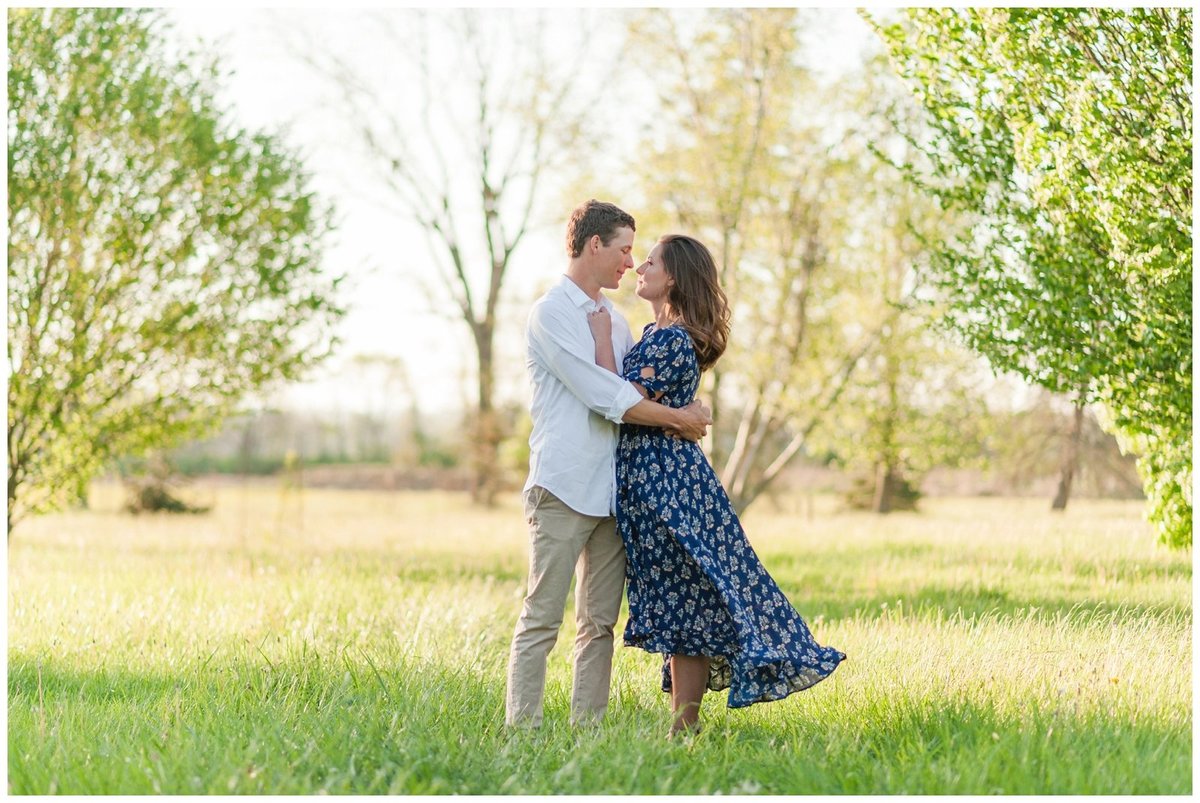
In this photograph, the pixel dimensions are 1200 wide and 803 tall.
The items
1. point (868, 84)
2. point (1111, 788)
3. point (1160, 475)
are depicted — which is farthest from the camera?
point (868, 84)

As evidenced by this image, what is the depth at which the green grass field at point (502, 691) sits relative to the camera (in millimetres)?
3566

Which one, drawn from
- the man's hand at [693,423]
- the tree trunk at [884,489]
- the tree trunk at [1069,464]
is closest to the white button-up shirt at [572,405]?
the man's hand at [693,423]

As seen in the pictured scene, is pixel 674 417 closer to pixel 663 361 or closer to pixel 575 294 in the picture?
pixel 663 361

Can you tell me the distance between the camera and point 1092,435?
1839 centimetres

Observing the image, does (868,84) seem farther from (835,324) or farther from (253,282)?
(253,282)

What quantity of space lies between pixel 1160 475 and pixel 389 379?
106 feet

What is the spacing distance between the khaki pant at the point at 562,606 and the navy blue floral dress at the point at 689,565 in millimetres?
108

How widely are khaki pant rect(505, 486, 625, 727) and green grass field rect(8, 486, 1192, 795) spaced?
136 mm

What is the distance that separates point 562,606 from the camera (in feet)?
14.3

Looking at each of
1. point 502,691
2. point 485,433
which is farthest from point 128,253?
point 485,433

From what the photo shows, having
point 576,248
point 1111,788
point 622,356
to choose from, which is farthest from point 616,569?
point 1111,788

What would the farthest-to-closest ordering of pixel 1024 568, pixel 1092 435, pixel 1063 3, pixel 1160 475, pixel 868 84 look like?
1. pixel 1092 435
2. pixel 868 84
3. pixel 1024 568
4. pixel 1160 475
5. pixel 1063 3

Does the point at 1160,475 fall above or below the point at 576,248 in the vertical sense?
below

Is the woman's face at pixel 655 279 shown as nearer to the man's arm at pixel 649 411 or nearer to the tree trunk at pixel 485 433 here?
the man's arm at pixel 649 411
